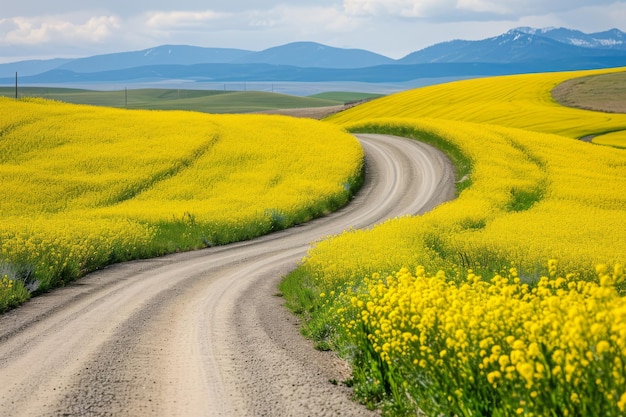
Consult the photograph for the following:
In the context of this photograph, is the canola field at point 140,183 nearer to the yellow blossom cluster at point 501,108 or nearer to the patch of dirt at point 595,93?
the yellow blossom cluster at point 501,108

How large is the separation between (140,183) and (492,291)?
27.9 metres

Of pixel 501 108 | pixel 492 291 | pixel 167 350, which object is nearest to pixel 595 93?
pixel 501 108

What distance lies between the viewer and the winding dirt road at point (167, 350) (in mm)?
9258

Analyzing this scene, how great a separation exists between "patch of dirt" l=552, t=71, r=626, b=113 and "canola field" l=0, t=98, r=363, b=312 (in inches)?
1468

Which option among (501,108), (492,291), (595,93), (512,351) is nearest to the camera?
(512,351)

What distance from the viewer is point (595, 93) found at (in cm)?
8188

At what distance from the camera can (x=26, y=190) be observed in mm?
30375

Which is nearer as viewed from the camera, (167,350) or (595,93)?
(167,350)

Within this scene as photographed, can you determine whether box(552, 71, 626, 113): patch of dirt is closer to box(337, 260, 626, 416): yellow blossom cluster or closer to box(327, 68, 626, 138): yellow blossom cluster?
box(327, 68, 626, 138): yellow blossom cluster

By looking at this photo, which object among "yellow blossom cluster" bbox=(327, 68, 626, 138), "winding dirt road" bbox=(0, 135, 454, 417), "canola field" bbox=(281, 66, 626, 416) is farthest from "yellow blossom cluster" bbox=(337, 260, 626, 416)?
→ "yellow blossom cluster" bbox=(327, 68, 626, 138)

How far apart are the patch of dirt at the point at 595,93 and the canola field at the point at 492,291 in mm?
29642

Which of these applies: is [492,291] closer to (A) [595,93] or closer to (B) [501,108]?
(B) [501,108]

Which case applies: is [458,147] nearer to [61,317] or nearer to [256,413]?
[61,317]

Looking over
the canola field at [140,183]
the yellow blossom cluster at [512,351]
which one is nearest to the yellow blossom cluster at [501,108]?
the canola field at [140,183]
